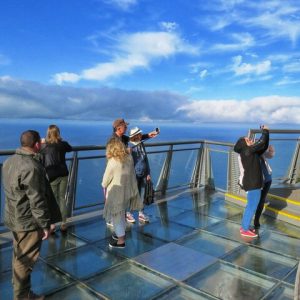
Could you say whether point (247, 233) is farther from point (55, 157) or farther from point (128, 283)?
point (55, 157)

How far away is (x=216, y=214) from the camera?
6.91 metres

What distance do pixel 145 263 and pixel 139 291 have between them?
0.71 meters

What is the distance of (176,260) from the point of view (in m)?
4.62

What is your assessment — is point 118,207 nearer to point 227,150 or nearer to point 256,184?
point 256,184

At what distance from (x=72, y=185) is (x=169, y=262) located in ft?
8.48

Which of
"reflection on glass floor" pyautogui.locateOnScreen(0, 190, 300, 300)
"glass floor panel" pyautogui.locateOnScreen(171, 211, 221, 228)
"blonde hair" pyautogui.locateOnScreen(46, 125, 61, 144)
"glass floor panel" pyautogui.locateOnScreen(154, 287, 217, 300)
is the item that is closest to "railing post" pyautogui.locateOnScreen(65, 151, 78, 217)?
"reflection on glass floor" pyautogui.locateOnScreen(0, 190, 300, 300)

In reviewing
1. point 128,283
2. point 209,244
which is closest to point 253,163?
point 209,244

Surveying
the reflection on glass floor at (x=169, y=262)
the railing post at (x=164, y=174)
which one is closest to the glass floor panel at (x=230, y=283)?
the reflection on glass floor at (x=169, y=262)

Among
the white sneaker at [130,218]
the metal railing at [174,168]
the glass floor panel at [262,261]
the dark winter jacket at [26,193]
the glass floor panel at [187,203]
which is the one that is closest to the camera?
the dark winter jacket at [26,193]

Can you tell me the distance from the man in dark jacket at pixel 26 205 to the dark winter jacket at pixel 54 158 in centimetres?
172

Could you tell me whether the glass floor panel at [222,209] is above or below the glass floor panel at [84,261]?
below

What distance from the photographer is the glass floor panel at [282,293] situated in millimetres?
3691

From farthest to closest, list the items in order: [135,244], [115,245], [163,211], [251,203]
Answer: [163,211]
[251,203]
[135,244]
[115,245]

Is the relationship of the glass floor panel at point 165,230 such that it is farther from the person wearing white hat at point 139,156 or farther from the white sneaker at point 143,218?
the person wearing white hat at point 139,156
